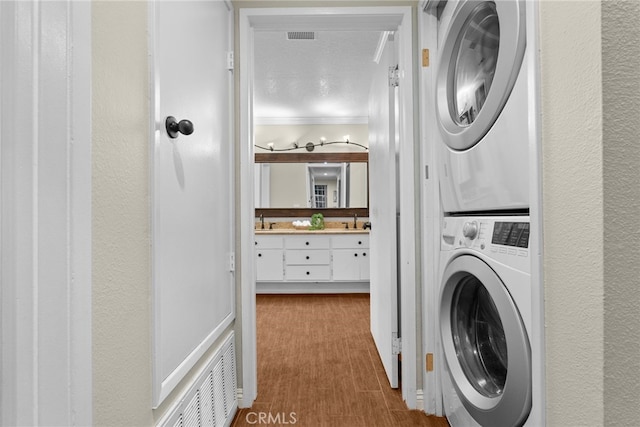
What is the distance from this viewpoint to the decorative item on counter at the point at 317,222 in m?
4.69

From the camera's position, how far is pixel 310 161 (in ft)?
16.1

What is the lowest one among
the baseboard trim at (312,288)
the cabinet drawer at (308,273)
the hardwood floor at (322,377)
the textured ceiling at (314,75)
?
the hardwood floor at (322,377)

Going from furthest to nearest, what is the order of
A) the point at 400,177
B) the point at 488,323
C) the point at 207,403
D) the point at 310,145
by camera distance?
1. the point at 310,145
2. the point at 400,177
3. the point at 207,403
4. the point at 488,323

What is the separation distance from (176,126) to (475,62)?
1023 millimetres

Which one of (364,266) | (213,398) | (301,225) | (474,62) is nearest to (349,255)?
(364,266)

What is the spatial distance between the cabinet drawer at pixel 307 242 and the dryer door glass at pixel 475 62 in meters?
3.03

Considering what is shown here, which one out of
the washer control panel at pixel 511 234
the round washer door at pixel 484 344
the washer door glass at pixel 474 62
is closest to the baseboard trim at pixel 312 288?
the round washer door at pixel 484 344

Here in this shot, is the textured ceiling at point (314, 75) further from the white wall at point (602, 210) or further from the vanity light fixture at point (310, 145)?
the white wall at point (602, 210)

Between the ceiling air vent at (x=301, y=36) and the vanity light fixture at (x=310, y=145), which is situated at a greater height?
the ceiling air vent at (x=301, y=36)

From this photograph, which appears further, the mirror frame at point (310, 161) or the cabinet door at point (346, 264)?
the mirror frame at point (310, 161)

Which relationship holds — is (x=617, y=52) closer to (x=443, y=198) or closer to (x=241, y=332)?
(x=443, y=198)

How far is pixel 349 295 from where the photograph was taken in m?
4.33

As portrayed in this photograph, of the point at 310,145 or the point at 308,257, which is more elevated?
the point at 310,145

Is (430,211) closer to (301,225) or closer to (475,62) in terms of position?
(475,62)
